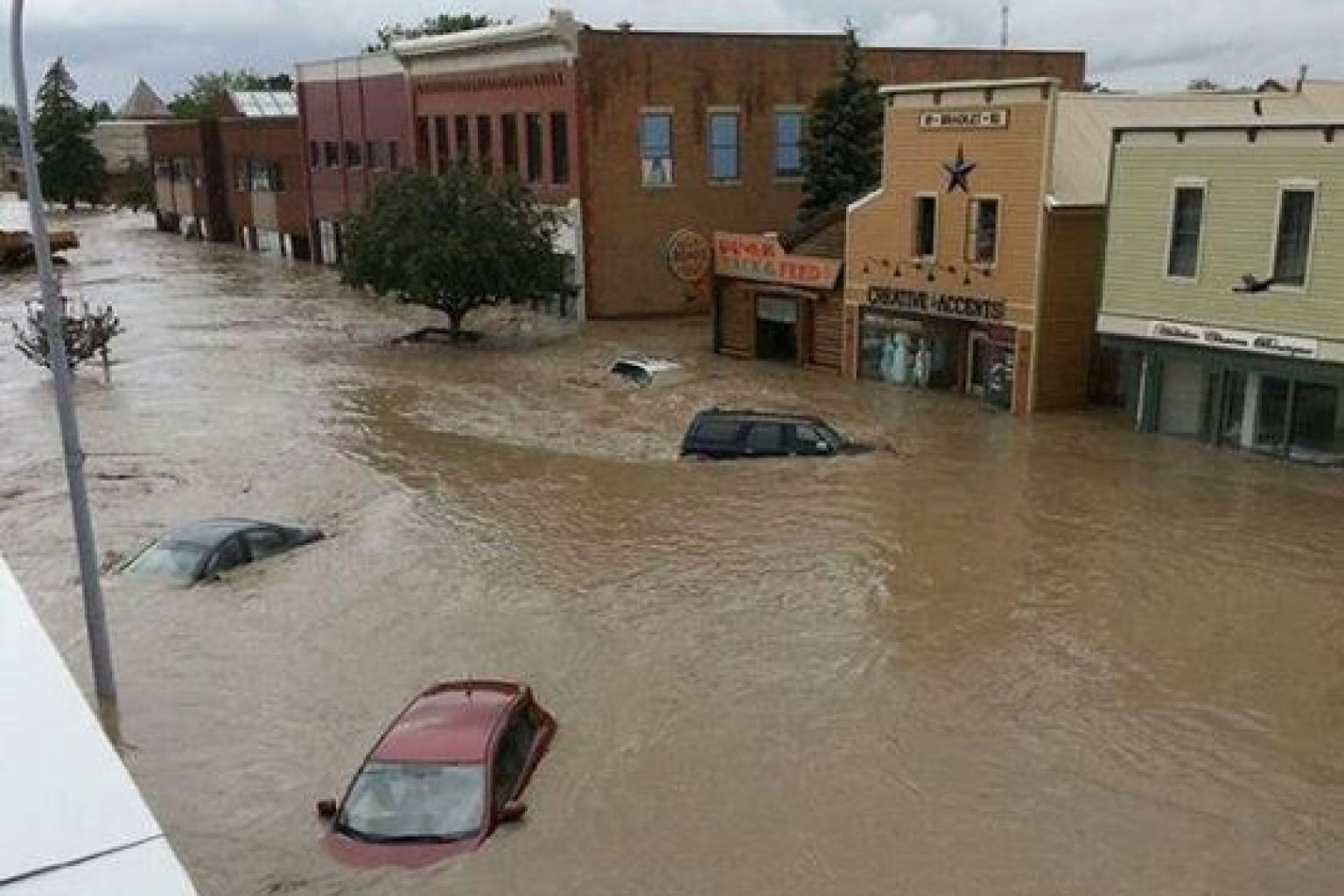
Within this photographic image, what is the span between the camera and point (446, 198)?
38.8m

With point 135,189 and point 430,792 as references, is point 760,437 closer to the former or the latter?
point 430,792

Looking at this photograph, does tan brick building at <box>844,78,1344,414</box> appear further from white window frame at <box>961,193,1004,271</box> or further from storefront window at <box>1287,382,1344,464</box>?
storefront window at <box>1287,382,1344,464</box>

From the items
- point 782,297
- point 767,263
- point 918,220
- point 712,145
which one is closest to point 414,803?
point 918,220

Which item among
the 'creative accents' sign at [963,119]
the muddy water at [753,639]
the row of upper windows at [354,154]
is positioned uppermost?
the 'creative accents' sign at [963,119]

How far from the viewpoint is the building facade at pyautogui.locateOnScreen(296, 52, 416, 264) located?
180ft

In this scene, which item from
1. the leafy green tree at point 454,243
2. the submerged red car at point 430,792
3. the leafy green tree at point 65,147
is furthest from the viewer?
the leafy green tree at point 65,147

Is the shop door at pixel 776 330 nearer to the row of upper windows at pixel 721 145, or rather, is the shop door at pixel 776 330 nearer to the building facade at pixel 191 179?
the row of upper windows at pixel 721 145

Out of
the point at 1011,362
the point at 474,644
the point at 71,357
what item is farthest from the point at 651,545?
the point at 71,357

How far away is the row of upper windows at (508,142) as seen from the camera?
44.1 m

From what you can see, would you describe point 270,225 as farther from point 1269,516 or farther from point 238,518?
point 1269,516

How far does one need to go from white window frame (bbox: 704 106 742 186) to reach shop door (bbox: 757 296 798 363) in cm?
932

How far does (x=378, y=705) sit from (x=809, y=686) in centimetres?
497

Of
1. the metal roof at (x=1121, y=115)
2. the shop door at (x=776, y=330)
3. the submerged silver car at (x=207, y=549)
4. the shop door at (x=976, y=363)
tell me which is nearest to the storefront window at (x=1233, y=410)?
the metal roof at (x=1121, y=115)

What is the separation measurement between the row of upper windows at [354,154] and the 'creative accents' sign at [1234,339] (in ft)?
121
